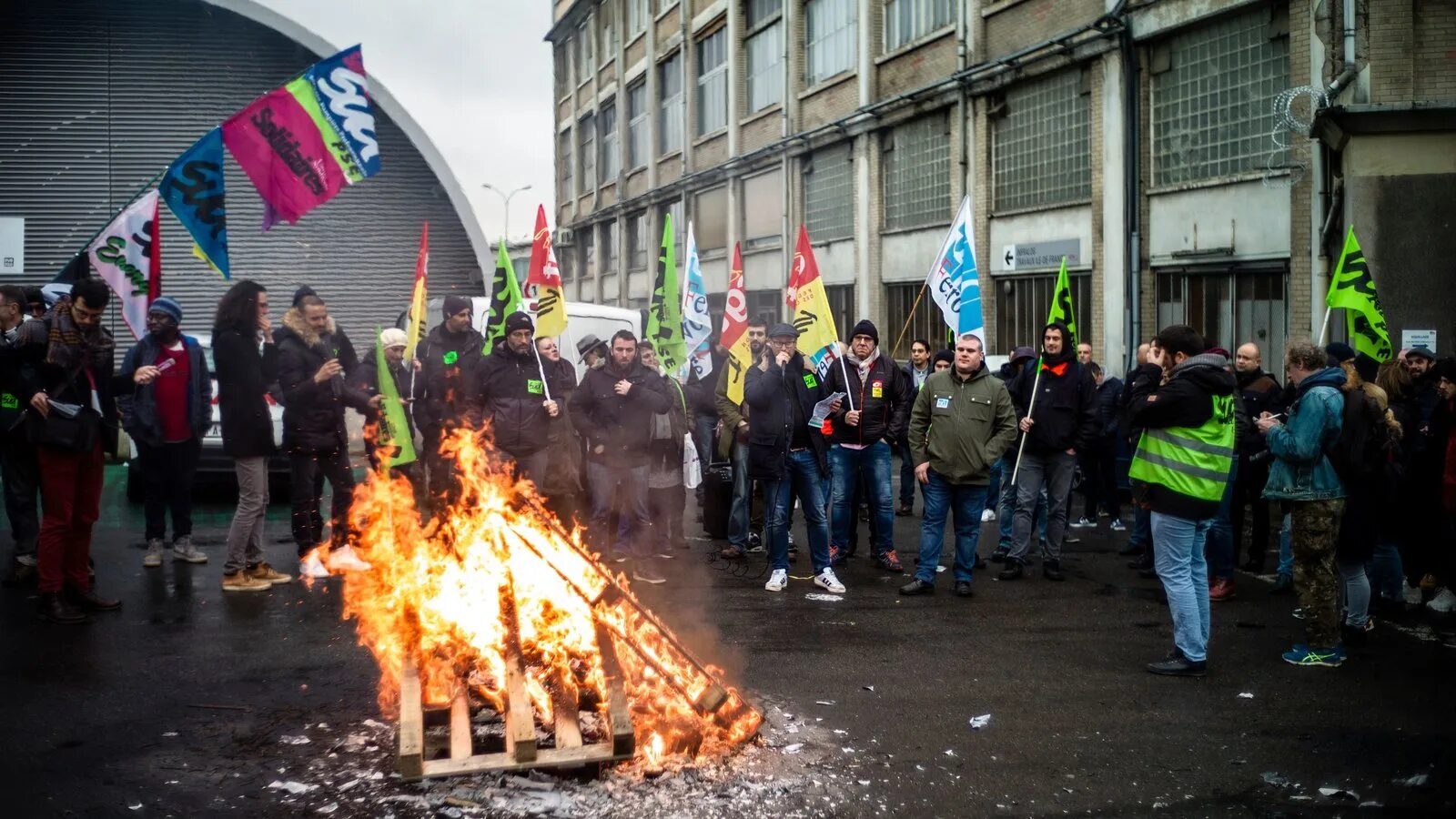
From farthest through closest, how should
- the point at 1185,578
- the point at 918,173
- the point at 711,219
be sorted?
the point at 711,219 → the point at 918,173 → the point at 1185,578

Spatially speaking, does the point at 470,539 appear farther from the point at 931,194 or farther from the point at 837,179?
the point at 837,179

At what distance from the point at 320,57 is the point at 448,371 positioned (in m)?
7.80

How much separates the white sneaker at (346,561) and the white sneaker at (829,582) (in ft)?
11.3

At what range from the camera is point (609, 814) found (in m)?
4.67

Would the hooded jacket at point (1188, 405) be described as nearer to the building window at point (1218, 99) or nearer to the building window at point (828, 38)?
the building window at point (1218, 99)

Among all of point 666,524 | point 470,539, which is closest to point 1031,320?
point 666,524

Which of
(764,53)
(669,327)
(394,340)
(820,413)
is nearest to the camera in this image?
(820,413)

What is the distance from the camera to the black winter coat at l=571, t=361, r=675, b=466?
9.85 m

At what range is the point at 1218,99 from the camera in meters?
16.1

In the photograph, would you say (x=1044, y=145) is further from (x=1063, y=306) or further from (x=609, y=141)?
(x=609, y=141)

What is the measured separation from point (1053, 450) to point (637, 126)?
109 feet

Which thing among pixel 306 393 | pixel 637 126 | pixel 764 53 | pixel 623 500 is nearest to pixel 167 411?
pixel 306 393

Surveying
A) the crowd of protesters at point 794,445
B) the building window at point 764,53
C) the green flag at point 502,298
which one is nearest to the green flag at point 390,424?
the crowd of protesters at point 794,445

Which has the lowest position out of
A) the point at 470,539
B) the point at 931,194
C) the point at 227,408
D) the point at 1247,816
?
the point at 1247,816
